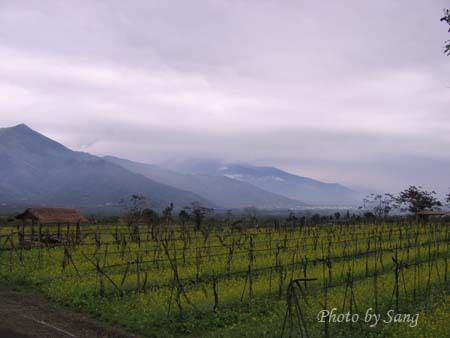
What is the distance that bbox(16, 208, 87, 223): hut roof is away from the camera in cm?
3350

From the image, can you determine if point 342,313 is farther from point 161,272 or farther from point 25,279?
point 25,279

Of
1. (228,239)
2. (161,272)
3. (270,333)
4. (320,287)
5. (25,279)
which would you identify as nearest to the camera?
(270,333)

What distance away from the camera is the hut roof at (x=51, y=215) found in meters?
33.5

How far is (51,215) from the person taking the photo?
113ft

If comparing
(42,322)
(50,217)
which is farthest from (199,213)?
(42,322)

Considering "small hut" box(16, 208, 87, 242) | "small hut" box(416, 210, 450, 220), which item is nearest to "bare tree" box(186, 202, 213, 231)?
"small hut" box(16, 208, 87, 242)

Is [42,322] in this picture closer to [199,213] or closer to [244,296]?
[244,296]

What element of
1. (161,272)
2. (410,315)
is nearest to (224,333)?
(410,315)

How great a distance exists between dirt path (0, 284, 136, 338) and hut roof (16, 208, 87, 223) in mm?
19533

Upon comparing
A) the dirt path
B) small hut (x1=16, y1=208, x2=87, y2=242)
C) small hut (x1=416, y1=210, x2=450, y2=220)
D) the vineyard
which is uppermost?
small hut (x1=416, y1=210, x2=450, y2=220)

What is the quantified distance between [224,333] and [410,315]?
4.61 metres

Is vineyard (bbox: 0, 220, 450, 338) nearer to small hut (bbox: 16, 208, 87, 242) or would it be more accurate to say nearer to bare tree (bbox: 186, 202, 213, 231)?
small hut (bbox: 16, 208, 87, 242)

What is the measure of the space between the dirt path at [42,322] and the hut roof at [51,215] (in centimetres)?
1953

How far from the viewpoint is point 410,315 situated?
39.2 ft
